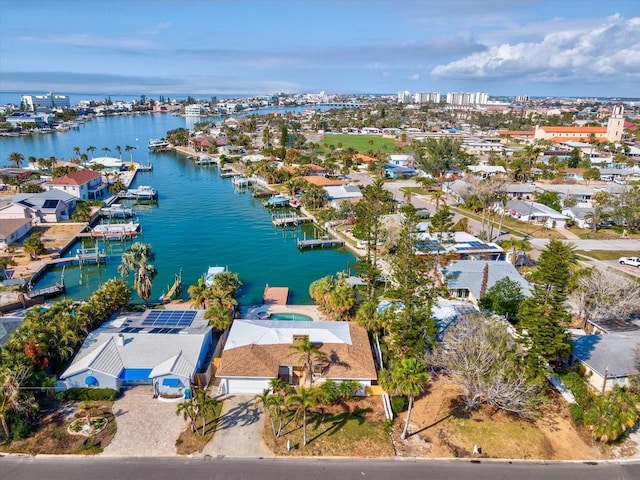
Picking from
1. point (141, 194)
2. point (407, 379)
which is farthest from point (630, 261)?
point (141, 194)

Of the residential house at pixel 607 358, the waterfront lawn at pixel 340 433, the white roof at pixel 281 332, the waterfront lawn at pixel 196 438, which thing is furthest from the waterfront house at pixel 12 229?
the residential house at pixel 607 358

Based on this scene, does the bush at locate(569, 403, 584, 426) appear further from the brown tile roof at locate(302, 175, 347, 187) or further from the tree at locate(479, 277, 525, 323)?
the brown tile roof at locate(302, 175, 347, 187)

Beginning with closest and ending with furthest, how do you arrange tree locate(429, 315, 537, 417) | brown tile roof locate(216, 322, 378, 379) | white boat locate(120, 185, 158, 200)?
tree locate(429, 315, 537, 417), brown tile roof locate(216, 322, 378, 379), white boat locate(120, 185, 158, 200)

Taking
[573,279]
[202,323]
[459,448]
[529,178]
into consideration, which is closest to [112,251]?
[202,323]

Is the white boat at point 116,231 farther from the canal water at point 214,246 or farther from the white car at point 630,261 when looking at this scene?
the white car at point 630,261

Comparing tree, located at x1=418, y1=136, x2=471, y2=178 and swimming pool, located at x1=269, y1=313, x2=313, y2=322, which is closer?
swimming pool, located at x1=269, y1=313, x2=313, y2=322

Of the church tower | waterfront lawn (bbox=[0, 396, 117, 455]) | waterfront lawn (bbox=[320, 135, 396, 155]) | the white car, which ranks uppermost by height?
the church tower

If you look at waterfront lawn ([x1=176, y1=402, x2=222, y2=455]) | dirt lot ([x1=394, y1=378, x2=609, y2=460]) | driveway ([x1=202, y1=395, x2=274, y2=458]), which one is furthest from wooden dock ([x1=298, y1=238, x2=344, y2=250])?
waterfront lawn ([x1=176, y1=402, x2=222, y2=455])

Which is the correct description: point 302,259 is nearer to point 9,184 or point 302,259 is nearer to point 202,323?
point 202,323
